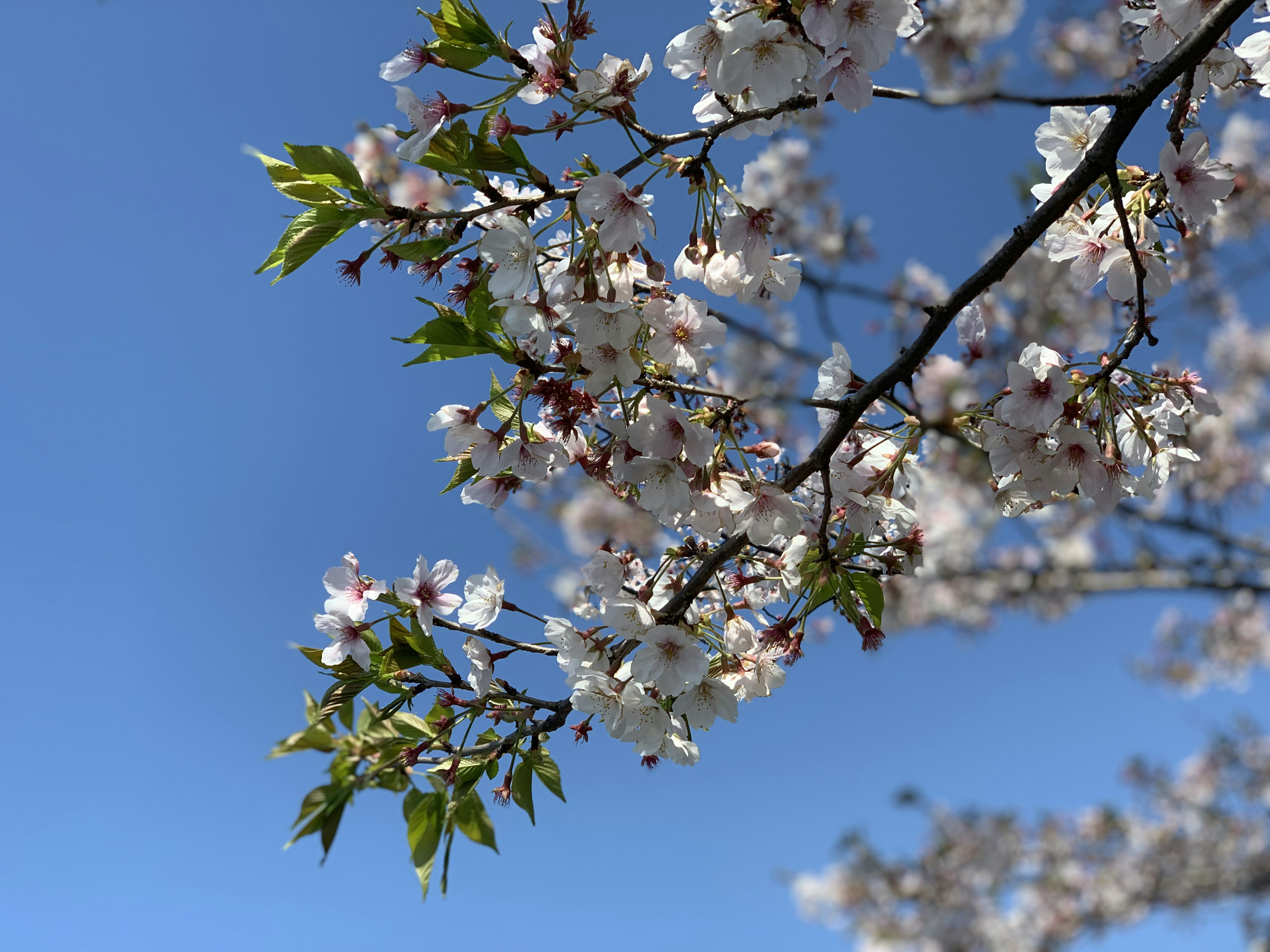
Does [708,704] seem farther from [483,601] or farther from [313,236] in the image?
[313,236]

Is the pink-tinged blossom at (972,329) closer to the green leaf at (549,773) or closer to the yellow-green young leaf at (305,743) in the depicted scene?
the green leaf at (549,773)

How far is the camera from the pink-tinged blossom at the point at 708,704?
1.41 meters

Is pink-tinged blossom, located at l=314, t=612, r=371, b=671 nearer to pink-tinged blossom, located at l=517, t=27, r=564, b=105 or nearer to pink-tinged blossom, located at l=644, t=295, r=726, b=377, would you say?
pink-tinged blossom, located at l=644, t=295, r=726, b=377

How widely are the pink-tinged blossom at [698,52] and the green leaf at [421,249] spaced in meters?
0.48

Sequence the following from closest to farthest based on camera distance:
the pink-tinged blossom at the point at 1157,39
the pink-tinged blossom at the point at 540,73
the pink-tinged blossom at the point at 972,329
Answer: the pink-tinged blossom at the point at 540,73 < the pink-tinged blossom at the point at 1157,39 < the pink-tinged blossom at the point at 972,329

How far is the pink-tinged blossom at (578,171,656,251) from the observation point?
1.16m

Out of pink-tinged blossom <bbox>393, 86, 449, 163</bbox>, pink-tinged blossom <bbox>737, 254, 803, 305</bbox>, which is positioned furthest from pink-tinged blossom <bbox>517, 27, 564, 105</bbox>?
pink-tinged blossom <bbox>737, 254, 803, 305</bbox>

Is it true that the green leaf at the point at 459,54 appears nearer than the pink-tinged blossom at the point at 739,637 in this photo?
Yes

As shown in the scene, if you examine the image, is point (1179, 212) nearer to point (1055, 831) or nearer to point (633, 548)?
point (633, 548)

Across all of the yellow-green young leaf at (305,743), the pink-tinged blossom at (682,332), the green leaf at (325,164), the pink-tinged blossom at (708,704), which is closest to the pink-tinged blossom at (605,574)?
the pink-tinged blossom at (708,704)

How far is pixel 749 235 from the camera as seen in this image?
1.37 meters

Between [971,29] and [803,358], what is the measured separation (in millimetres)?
6028

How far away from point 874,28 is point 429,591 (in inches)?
48.4

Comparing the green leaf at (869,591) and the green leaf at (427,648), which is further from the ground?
the green leaf at (869,591)
